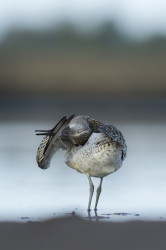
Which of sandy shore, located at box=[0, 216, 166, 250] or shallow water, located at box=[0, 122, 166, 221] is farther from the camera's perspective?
→ shallow water, located at box=[0, 122, 166, 221]

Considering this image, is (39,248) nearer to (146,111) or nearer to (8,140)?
(8,140)

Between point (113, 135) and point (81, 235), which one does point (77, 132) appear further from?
point (81, 235)

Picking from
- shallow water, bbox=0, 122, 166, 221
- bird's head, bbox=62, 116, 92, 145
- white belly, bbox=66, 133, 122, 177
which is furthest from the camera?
bird's head, bbox=62, 116, 92, 145

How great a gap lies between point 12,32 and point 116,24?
Result: 428 centimetres

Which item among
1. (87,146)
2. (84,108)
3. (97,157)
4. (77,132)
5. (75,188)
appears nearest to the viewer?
(97,157)

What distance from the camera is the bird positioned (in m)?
10.3

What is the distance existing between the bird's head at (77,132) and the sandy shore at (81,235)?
1.33 metres

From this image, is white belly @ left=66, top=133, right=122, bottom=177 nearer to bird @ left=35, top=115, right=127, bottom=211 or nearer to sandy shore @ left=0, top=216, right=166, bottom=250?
bird @ left=35, top=115, right=127, bottom=211

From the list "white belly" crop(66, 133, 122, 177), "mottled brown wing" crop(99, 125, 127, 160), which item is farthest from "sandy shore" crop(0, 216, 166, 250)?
"mottled brown wing" crop(99, 125, 127, 160)

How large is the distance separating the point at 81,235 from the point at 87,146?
192 cm

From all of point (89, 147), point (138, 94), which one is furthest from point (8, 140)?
point (138, 94)

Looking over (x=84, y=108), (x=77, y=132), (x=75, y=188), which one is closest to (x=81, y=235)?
(x=77, y=132)

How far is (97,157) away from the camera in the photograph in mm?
10305

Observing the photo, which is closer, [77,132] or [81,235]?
[81,235]
